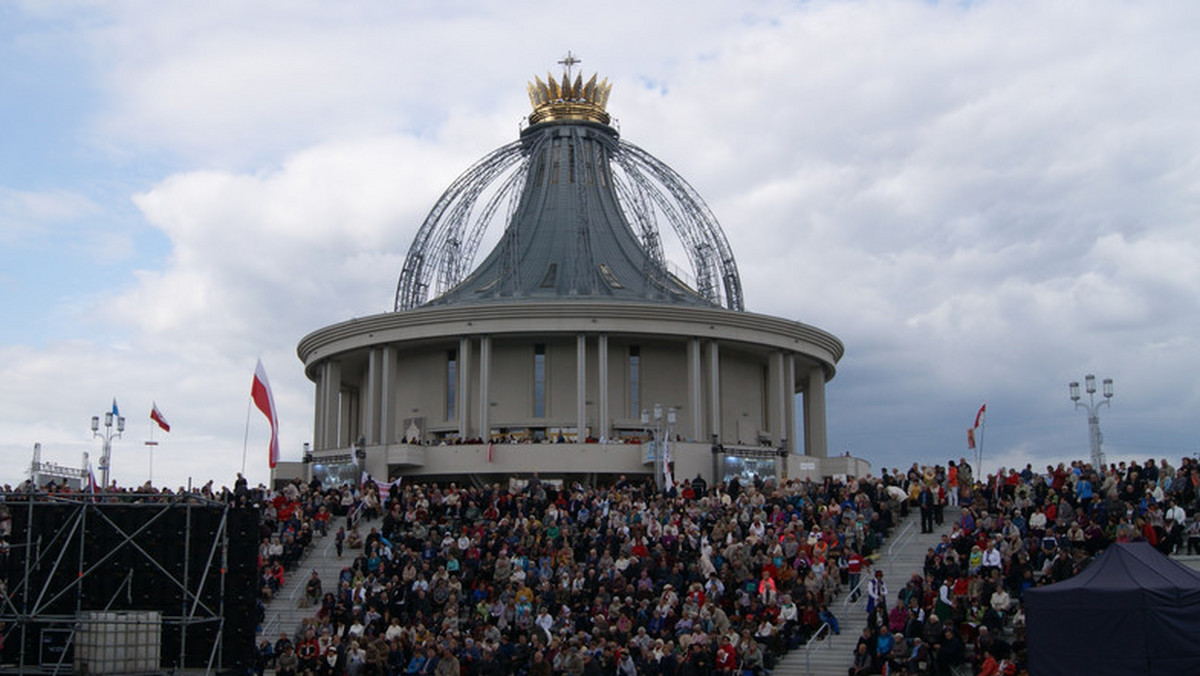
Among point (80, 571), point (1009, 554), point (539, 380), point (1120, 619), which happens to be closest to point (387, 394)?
point (539, 380)

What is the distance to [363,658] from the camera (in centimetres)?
2519

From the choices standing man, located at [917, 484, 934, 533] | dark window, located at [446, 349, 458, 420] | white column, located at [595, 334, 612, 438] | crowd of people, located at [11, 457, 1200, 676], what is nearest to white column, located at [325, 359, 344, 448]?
dark window, located at [446, 349, 458, 420]

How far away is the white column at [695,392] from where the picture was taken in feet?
155

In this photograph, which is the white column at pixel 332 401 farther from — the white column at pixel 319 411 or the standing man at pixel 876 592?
the standing man at pixel 876 592

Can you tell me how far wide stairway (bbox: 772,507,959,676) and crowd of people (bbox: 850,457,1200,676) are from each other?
2.31 ft

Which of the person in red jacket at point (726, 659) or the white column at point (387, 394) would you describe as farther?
the white column at point (387, 394)

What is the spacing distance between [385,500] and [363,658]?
11.6 metres

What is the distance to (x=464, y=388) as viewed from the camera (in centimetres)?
4653

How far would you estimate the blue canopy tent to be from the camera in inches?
748

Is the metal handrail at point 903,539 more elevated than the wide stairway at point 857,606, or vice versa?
the metal handrail at point 903,539

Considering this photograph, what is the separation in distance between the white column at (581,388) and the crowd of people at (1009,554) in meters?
18.4

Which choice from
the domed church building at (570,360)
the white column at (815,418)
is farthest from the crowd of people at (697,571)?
the white column at (815,418)

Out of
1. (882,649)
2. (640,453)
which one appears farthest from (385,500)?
(882,649)

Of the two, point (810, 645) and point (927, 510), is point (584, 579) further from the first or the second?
point (927, 510)
